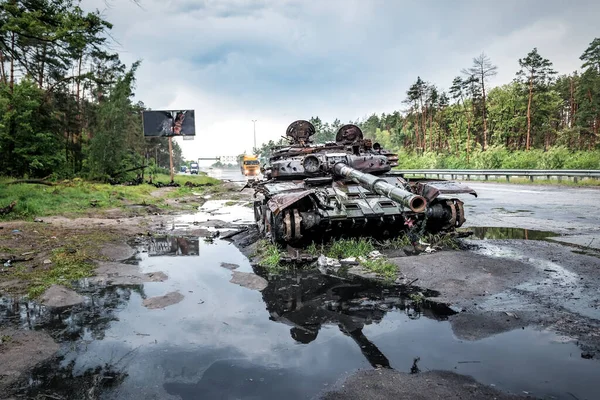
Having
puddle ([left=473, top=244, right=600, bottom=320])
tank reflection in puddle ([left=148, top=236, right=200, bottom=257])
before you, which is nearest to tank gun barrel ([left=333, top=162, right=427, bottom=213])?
puddle ([left=473, top=244, right=600, bottom=320])

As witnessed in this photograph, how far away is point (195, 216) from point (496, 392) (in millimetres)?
13531

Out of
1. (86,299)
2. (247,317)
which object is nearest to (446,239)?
(247,317)

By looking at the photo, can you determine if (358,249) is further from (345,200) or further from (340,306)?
(340,306)

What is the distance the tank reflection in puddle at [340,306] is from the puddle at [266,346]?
0.01 m

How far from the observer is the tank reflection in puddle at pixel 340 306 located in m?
4.29

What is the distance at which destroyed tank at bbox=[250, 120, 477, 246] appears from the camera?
24.8ft

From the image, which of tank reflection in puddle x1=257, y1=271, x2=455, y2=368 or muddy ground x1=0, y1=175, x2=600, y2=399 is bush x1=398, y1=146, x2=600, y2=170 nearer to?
muddy ground x1=0, y1=175, x2=600, y2=399

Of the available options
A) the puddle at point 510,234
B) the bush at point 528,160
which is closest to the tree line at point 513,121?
the bush at point 528,160

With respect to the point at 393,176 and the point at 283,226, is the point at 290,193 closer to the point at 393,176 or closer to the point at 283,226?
the point at 283,226

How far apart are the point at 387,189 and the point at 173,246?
5923 mm

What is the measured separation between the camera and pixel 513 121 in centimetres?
4103

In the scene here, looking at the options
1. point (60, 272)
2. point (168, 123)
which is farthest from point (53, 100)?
point (60, 272)

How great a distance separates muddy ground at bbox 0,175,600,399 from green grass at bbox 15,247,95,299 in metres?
0.14

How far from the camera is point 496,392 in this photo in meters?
3.00
